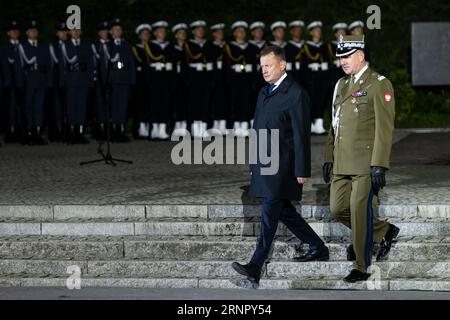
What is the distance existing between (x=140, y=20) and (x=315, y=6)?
10.7 feet

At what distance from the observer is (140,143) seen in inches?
819

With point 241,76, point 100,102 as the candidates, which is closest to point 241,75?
point 241,76

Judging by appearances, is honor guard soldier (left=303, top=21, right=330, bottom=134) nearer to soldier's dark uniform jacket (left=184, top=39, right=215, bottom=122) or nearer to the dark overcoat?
soldier's dark uniform jacket (left=184, top=39, right=215, bottom=122)

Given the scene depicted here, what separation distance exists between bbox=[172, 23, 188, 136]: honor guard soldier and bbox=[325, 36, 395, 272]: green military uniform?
1064 centimetres

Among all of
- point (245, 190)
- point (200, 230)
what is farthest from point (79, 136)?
point (200, 230)

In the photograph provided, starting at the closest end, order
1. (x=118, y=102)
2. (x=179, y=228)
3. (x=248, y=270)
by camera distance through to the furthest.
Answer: (x=248, y=270) → (x=179, y=228) → (x=118, y=102)

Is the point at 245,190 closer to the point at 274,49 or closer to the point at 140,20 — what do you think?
the point at 274,49

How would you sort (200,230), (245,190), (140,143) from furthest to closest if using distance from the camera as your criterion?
(140,143), (245,190), (200,230)

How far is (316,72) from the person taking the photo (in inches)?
865

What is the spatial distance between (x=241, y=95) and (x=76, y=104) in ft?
8.99

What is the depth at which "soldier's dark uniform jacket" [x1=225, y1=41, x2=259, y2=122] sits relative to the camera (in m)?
21.6

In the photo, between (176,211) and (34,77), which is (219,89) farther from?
(176,211)

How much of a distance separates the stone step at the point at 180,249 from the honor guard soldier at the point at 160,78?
9.43 m

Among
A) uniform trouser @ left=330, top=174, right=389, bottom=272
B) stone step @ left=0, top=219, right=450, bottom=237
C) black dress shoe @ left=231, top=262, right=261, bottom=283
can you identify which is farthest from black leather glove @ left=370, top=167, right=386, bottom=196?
stone step @ left=0, top=219, right=450, bottom=237
